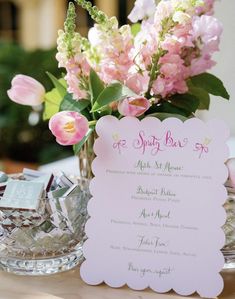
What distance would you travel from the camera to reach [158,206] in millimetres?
748

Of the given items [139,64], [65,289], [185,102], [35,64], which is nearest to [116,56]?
[139,64]

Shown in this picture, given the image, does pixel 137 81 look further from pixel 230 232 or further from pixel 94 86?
pixel 230 232

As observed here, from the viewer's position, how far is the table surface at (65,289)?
74 centimetres

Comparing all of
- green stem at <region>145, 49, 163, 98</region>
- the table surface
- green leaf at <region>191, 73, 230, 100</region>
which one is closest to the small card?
the table surface

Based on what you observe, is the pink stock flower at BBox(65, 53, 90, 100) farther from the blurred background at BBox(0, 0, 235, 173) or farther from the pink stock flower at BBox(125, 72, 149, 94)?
the blurred background at BBox(0, 0, 235, 173)

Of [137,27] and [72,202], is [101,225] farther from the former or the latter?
[137,27]

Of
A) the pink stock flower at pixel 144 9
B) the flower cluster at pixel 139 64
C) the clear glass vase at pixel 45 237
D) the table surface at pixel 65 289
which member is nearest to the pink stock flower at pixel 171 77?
the flower cluster at pixel 139 64

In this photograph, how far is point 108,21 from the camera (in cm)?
78

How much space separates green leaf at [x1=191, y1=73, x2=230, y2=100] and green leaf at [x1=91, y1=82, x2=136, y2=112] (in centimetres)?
18

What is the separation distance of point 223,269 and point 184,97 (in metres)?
0.30

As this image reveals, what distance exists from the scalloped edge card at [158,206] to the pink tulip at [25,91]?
0.18 meters

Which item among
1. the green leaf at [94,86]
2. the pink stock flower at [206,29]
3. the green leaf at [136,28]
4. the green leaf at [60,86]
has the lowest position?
the green leaf at [60,86]

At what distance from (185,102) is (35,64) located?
246 cm

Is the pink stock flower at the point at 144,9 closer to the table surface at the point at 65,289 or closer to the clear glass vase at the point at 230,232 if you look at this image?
the clear glass vase at the point at 230,232
